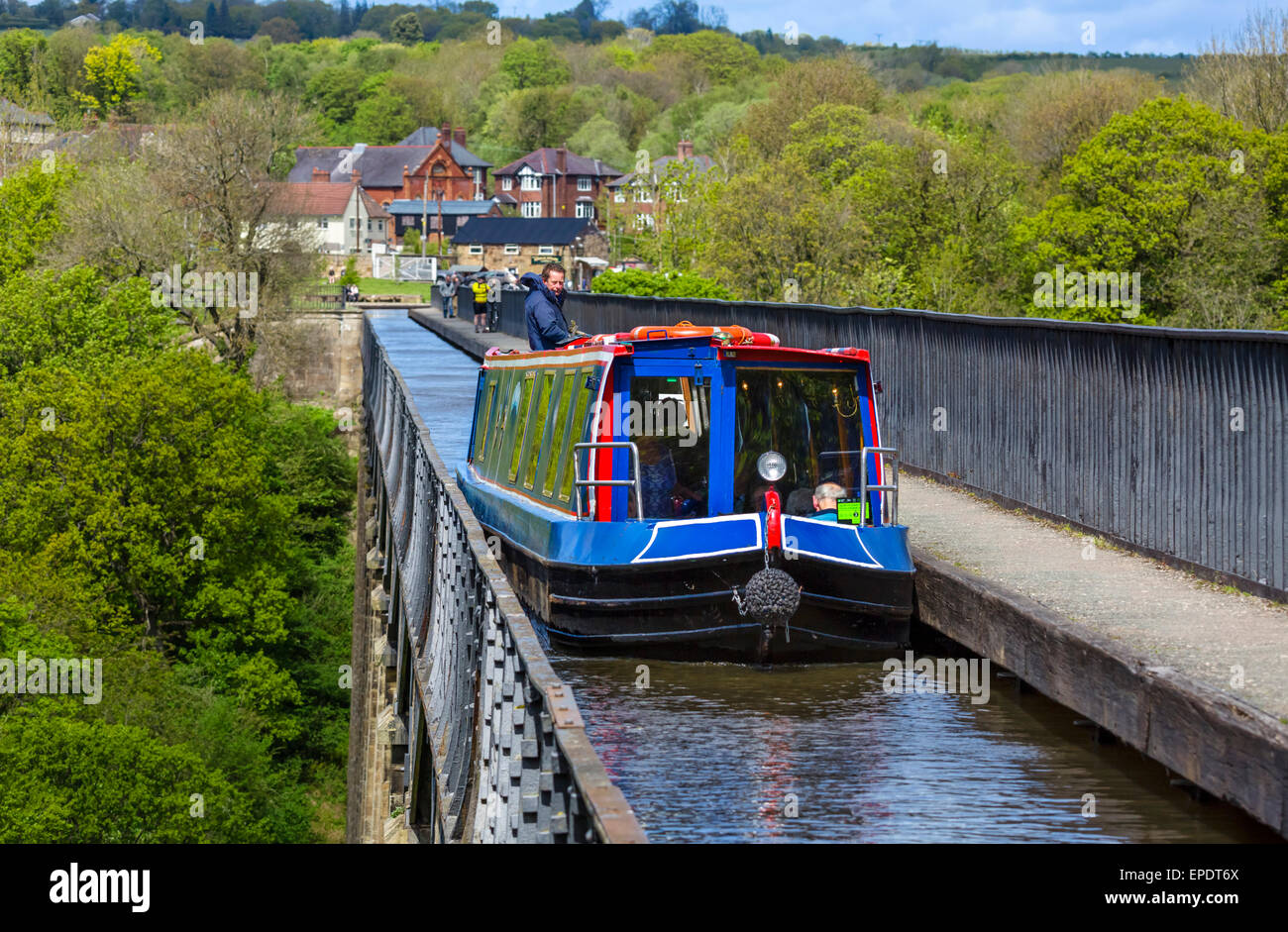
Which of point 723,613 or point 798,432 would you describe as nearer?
point 723,613

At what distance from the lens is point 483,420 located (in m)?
16.8

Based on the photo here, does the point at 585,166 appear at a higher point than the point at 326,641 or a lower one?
higher

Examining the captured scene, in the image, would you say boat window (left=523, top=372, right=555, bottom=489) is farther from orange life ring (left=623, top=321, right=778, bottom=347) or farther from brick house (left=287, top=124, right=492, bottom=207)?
brick house (left=287, top=124, right=492, bottom=207)

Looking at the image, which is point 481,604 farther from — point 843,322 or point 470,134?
point 470,134

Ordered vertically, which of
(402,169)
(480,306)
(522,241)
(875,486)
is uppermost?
(402,169)

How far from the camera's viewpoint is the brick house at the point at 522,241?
123250mm

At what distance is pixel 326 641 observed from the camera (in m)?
51.6

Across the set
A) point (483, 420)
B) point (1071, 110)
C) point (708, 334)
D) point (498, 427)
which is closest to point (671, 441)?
point (708, 334)

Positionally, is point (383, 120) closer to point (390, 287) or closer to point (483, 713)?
point (390, 287)

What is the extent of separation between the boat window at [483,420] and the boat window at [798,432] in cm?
544

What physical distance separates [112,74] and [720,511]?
159 meters

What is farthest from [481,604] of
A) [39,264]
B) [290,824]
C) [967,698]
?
[39,264]

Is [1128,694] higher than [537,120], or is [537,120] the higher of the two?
[537,120]

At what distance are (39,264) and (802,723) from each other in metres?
60.3
